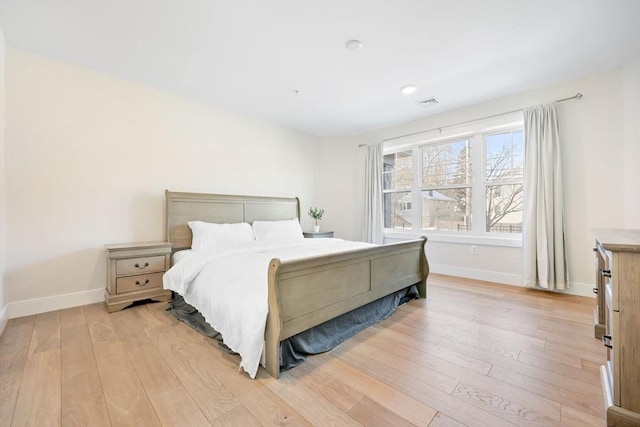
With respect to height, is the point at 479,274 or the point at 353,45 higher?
the point at 353,45

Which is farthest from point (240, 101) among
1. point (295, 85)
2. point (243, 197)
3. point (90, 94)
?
point (90, 94)

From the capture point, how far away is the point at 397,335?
2162 millimetres

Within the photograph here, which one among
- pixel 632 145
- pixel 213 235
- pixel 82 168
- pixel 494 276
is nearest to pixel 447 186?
pixel 494 276

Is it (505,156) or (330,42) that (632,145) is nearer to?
(505,156)

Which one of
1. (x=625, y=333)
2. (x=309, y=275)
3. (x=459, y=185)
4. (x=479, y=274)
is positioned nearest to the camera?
(x=625, y=333)

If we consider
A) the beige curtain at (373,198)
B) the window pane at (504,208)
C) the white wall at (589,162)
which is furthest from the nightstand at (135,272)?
the window pane at (504,208)

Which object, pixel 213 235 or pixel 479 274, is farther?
pixel 479 274

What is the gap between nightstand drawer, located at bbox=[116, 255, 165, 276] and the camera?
269cm

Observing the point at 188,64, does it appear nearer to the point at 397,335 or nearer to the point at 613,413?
the point at 397,335

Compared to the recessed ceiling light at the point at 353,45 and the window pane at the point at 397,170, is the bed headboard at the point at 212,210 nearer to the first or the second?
the window pane at the point at 397,170

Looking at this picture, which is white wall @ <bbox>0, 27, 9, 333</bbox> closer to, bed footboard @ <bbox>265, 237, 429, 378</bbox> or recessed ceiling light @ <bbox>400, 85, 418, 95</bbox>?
bed footboard @ <bbox>265, 237, 429, 378</bbox>

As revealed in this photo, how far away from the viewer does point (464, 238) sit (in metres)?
4.00

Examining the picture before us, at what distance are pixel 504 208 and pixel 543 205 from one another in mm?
541

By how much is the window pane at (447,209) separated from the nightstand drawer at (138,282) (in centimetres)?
391
